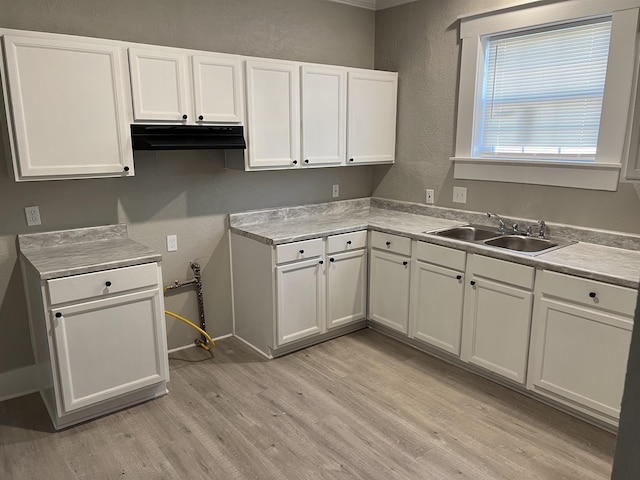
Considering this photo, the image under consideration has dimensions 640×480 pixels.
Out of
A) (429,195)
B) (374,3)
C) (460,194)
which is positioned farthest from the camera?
(374,3)

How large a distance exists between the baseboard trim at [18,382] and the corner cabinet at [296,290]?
54.2 inches

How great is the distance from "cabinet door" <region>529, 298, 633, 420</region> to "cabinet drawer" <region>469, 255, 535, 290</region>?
159mm

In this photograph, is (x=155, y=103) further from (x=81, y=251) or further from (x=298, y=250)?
(x=298, y=250)

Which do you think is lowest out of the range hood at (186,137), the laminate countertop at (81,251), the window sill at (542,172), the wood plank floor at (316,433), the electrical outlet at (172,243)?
the wood plank floor at (316,433)

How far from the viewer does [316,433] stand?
8.46 ft

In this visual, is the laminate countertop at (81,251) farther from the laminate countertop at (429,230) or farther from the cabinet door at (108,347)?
the laminate countertop at (429,230)

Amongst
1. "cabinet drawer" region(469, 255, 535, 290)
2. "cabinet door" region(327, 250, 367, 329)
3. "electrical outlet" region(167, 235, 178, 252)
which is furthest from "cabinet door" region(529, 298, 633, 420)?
"electrical outlet" region(167, 235, 178, 252)

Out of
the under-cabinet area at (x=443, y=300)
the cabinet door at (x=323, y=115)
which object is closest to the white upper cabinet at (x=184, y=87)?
the cabinet door at (x=323, y=115)

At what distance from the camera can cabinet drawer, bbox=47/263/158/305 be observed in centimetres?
241

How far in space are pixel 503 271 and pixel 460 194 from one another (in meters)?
1.04

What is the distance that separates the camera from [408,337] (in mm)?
3582

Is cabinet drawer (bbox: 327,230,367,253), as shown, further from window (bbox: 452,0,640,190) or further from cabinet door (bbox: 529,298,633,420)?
cabinet door (bbox: 529,298,633,420)

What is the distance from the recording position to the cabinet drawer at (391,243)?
3439mm

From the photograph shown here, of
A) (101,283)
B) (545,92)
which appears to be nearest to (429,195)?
(545,92)
